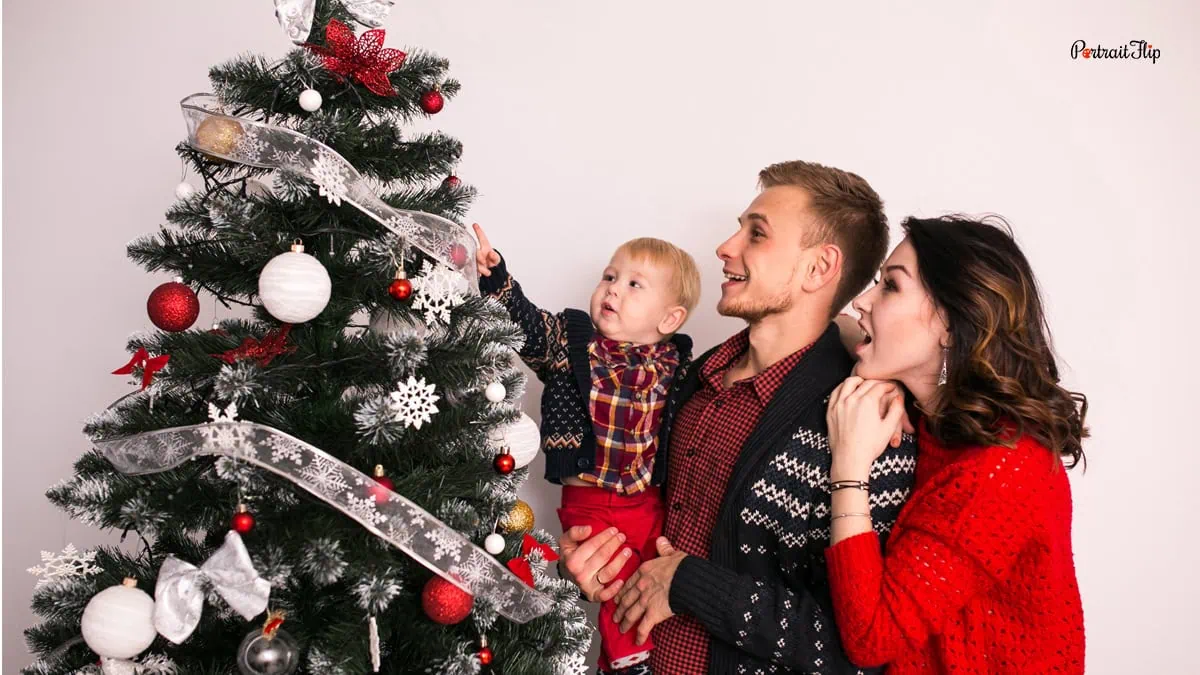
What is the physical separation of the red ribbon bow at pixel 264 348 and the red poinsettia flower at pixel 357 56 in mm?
406

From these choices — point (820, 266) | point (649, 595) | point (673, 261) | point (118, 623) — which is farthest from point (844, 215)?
point (118, 623)

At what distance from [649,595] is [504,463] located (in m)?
0.59

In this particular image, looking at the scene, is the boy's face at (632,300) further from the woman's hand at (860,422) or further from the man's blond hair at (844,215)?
the woman's hand at (860,422)

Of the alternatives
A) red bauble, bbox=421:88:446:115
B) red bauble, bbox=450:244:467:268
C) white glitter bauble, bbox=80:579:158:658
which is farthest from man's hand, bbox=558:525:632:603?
red bauble, bbox=421:88:446:115

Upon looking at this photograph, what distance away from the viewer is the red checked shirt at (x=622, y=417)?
207 centimetres

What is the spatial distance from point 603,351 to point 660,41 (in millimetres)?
1001

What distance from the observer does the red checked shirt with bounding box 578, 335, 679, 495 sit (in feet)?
6.81

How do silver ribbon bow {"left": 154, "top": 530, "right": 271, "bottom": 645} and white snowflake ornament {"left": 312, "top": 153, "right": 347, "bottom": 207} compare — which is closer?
silver ribbon bow {"left": 154, "top": 530, "right": 271, "bottom": 645}

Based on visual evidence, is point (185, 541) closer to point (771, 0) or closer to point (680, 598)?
point (680, 598)

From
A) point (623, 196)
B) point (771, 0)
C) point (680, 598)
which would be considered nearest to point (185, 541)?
point (680, 598)

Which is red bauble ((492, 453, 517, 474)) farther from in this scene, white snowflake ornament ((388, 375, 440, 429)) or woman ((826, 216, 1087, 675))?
woman ((826, 216, 1087, 675))

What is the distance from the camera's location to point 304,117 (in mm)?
1424

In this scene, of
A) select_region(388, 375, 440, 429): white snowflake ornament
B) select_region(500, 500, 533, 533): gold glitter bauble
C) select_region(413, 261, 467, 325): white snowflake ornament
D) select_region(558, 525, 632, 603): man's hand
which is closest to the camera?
select_region(388, 375, 440, 429): white snowflake ornament

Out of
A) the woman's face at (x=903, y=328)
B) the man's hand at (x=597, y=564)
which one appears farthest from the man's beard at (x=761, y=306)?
the man's hand at (x=597, y=564)
